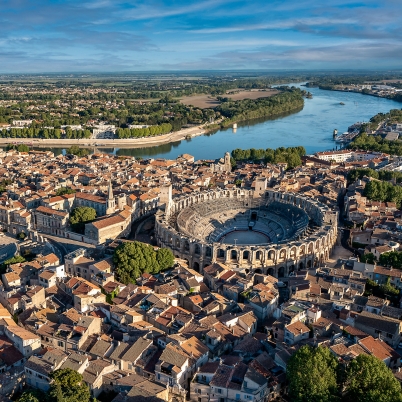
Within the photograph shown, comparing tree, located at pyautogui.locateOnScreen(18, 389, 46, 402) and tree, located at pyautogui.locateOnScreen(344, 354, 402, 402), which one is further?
tree, located at pyautogui.locateOnScreen(18, 389, 46, 402)

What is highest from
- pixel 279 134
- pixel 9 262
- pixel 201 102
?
pixel 9 262

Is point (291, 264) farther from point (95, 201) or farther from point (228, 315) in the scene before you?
point (95, 201)

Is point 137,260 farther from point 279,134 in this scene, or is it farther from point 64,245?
point 279,134

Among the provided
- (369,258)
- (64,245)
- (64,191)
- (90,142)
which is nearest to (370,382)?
(369,258)

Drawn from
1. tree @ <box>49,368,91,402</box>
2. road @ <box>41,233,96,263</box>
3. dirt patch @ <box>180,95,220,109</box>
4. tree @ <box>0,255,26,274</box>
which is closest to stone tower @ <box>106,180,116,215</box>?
road @ <box>41,233,96,263</box>

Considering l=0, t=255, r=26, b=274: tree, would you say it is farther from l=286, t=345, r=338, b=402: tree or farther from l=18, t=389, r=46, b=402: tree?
l=286, t=345, r=338, b=402: tree

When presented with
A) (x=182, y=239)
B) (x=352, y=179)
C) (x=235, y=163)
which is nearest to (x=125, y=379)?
(x=182, y=239)
